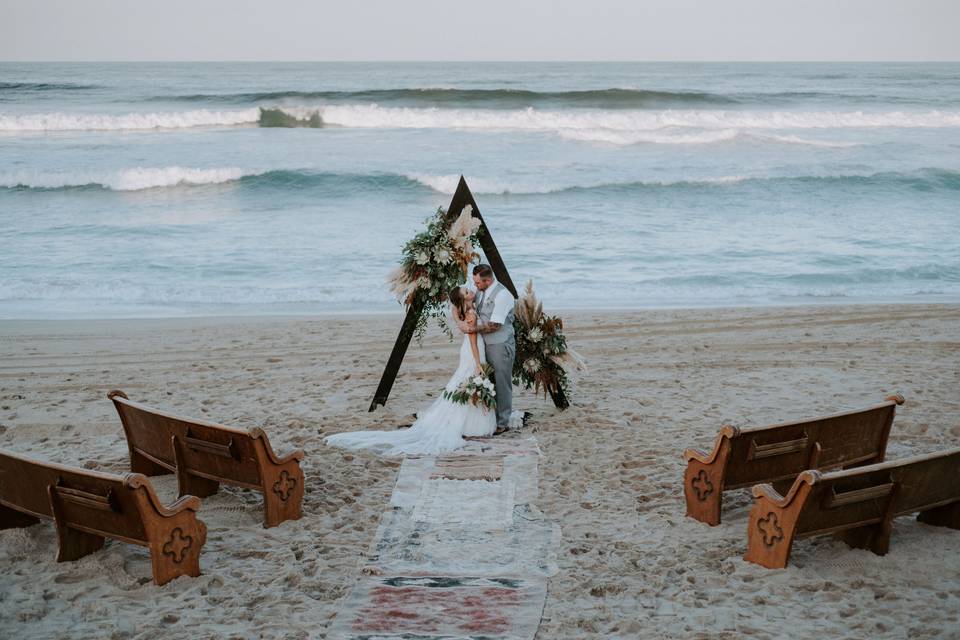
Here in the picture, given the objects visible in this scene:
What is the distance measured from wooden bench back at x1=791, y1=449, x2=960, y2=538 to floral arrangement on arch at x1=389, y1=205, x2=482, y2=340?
378cm

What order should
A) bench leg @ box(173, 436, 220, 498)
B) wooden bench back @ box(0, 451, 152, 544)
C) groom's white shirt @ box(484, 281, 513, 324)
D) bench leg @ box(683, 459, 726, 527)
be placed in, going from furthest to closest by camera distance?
1. groom's white shirt @ box(484, 281, 513, 324)
2. bench leg @ box(173, 436, 220, 498)
3. bench leg @ box(683, 459, 726, 527)
4. wooden bench back @ box(0, 451, 152, 544)

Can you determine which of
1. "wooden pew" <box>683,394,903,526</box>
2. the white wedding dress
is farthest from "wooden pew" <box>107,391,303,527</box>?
"wooden pew" <box>683,394,903,526</box>

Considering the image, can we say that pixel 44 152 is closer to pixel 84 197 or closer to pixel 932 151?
pixel 84 197

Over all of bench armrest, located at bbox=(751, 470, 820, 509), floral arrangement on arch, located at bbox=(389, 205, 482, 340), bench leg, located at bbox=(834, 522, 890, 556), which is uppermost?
floral arrangement on arch, located at bbox=(389, 205, 482, 340)

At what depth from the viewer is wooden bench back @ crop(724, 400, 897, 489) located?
19.7ft

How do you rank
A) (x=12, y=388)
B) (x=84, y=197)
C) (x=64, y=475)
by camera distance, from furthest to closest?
(x=84, y=197) → (x=12, y=388) → (x=64, y=475)

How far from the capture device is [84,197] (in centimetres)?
2305

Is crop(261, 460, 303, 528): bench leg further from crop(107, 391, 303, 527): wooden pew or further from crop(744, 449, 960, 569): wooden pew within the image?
crop(744, 449, 960, 569): wooden pew

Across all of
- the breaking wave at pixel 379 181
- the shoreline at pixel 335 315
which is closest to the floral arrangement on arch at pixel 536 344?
the shoreline at pixel 335 315

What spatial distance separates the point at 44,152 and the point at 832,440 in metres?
27.8

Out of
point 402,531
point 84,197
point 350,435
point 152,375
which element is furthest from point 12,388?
point 84,197

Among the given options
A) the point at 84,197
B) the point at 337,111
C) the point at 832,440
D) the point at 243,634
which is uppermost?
the point at 337,111

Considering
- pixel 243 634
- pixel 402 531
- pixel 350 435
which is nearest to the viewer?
pixel 243 634

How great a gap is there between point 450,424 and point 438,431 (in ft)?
0.43
